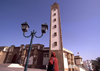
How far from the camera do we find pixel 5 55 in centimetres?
2812

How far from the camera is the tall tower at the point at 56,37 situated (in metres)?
15.4

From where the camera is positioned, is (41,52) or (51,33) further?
(41,52)

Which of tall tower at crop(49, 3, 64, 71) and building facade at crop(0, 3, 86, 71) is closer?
tall tower at crop(49, 3, 64, 71)

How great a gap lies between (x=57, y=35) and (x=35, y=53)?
11.3 m

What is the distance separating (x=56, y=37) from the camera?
1758 cm

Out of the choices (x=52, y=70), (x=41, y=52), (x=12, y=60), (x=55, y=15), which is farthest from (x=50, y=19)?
(x=12, y=60)

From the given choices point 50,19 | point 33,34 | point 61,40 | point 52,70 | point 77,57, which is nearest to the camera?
point 52,70

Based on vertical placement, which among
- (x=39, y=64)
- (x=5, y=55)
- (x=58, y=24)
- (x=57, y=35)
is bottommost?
(x=39, y=64)

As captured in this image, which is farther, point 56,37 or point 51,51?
point 56,37

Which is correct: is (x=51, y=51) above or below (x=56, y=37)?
below

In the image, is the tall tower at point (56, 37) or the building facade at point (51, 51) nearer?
the tall tower at point (56, 37)

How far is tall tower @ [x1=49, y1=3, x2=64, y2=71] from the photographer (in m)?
15.4

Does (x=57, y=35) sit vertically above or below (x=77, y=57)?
above

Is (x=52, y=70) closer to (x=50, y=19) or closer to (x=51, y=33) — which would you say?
(x=51, y=33)
